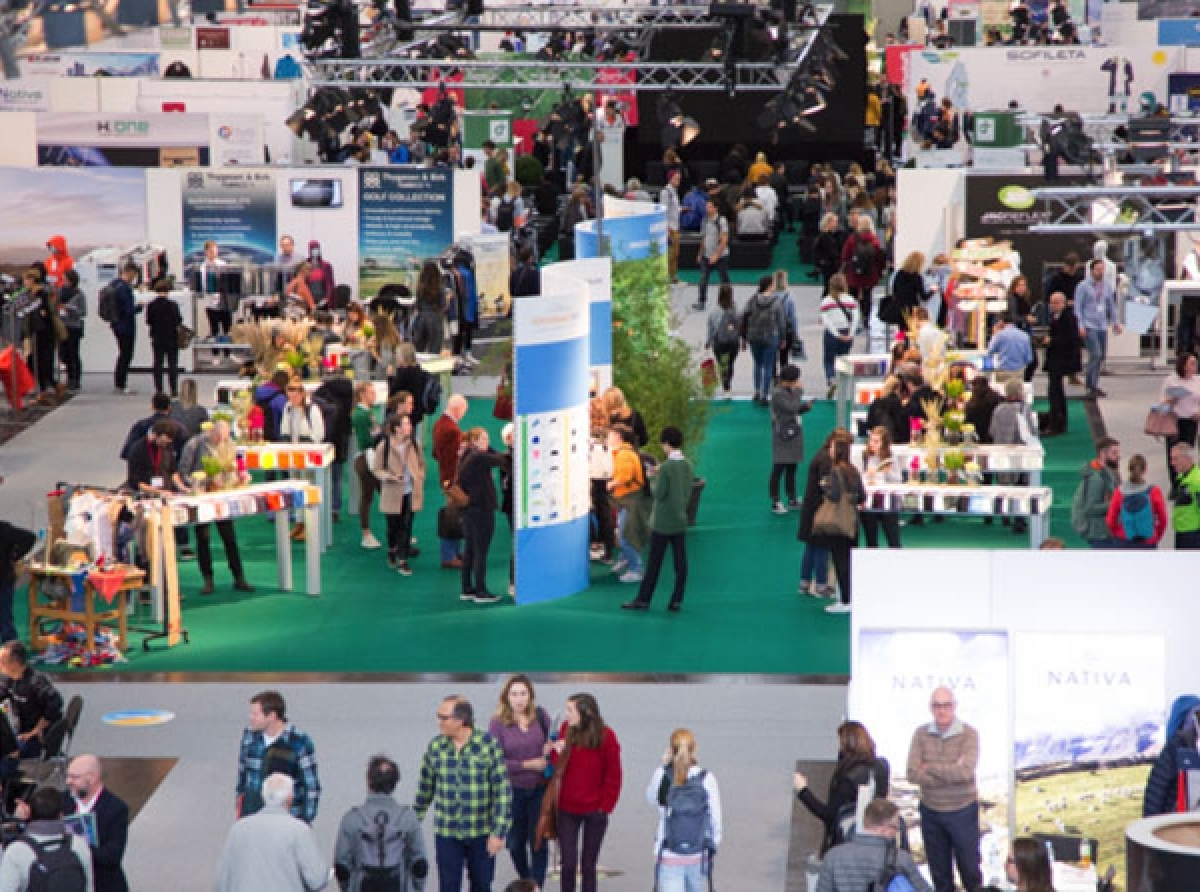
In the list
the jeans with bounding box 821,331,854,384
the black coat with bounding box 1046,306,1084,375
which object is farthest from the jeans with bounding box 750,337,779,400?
the black coat with bounding box 1046,306,1084,375

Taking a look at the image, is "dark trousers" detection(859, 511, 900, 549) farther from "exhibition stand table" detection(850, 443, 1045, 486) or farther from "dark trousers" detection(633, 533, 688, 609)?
"dark trousers" detection(633, 533, 688, 609)

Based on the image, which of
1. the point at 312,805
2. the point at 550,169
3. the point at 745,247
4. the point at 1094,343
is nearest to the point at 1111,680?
the point at 312,805

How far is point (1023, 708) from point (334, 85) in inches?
491

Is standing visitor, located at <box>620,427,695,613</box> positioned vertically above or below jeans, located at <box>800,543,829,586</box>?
above

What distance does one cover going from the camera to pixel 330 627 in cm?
1505

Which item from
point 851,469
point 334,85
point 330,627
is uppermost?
point 334,85

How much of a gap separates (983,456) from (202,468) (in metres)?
5.02

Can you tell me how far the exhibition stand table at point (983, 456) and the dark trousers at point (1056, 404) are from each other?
4.42 m

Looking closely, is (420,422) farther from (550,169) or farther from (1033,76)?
(1033,76)

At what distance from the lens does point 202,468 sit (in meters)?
15.1

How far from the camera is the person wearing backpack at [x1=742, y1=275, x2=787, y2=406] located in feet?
69.3

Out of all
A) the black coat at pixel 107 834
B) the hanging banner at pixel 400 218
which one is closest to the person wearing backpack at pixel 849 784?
the black coat at pixel 107 834

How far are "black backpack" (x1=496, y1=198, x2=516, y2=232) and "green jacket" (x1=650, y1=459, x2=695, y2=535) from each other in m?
13.3

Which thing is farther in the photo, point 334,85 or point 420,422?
point 334,85
